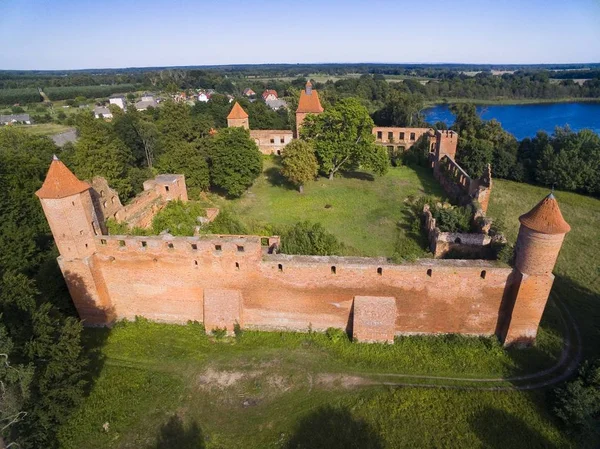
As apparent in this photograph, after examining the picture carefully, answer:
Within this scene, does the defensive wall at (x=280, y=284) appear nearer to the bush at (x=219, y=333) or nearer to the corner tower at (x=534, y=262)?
the corner tower at (x=534, y=262)

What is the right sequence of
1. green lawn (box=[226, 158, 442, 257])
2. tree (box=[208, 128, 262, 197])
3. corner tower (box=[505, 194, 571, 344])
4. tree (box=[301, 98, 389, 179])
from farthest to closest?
1. tree (box=[301, 98, 389, 179])
2. tree (box=[208, 128, 262, 197])
3. green lawn (box=[226, 158, 442, 257])
4. corner tower (box=[505, 194, 571, 344])

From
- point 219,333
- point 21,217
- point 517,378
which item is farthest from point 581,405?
point 21,217

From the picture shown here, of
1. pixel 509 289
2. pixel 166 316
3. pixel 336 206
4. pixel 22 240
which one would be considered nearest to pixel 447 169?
pixel 336 206

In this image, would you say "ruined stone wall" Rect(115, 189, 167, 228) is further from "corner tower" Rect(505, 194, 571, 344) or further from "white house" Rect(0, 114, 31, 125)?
"white house" Rect(0, 114, 31, 125)

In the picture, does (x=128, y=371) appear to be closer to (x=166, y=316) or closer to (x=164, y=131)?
(x=166, y=316)

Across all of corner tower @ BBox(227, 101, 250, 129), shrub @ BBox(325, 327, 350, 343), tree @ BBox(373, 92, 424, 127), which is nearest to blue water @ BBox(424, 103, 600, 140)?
tree @ BBox(373, 92, 424, 127)

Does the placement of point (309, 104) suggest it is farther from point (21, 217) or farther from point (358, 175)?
point (21, 217)

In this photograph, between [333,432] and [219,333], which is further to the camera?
[219,333]
